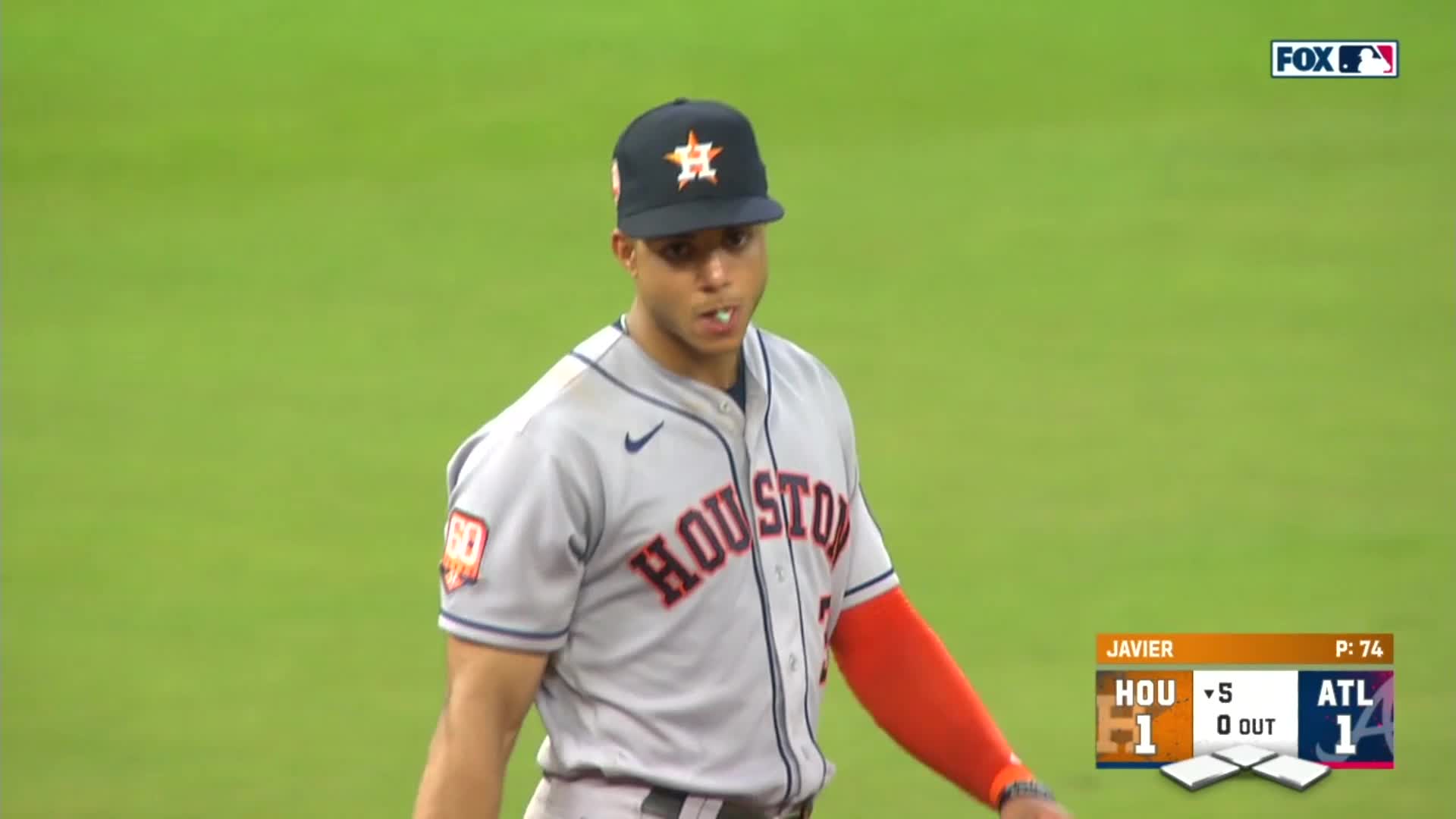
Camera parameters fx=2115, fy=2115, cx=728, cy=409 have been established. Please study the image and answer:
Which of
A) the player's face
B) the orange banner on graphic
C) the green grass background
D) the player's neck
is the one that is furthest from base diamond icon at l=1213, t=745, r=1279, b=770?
the player's face

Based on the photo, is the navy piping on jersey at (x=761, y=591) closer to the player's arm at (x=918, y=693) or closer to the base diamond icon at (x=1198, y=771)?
the player's arm at (x=918, y=693)

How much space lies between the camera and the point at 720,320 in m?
2.70

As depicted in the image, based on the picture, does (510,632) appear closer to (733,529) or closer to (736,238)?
(733,529)

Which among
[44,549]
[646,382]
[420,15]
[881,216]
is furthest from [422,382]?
[646,382]

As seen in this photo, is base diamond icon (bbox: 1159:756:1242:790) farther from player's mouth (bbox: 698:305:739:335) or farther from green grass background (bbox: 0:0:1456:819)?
player's mouth (bbox: 698:305:739:335)

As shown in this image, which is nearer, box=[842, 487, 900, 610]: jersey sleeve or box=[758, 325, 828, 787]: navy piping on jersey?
box=[758, 325, 828, 787]: navy piping on jersey

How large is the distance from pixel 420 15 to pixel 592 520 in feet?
19.1

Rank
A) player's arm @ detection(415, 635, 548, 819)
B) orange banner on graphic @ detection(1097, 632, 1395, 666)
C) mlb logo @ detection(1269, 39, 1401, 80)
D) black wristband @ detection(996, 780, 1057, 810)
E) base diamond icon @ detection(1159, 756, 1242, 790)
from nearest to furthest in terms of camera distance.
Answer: player's arm @ detection(415, 635, 548, 819)
black wristband @ detection(996, 780, 1057, 810)
base diamond icon @ detection(1159, 756, 1242, 790)
orange banner on graphic @ detection(1097, 632, 1395, 666)
mlb logo @ detection(1269, 39, 1401, 80)

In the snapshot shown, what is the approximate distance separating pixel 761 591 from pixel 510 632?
0.37 m

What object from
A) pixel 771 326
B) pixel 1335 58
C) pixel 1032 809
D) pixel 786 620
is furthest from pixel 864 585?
pixel 1335 58

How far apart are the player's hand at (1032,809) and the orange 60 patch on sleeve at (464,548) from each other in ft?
2.79

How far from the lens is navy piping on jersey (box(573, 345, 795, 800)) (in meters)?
2.78

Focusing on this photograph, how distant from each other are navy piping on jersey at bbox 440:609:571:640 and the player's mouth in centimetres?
43

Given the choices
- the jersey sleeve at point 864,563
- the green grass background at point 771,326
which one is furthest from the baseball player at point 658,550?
the green grass background at point 771,326
